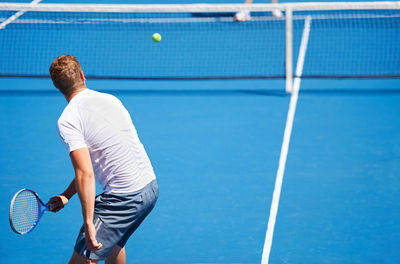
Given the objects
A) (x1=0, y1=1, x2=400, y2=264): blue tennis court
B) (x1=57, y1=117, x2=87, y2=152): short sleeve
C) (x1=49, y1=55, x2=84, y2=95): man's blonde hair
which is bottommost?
(x1=57, y1=117, x2=87, y2=152): short sleeve

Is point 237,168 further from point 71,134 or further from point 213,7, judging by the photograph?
point 71,134

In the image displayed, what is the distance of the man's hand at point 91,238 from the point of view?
3.33 metres

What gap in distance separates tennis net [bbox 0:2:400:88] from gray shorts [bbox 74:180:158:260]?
5.83 meters

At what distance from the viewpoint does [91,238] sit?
336 cm

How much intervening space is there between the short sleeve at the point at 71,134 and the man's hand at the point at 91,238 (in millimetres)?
492

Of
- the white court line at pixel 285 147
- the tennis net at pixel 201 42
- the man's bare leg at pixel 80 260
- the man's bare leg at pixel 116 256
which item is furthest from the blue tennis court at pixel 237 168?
the man's bare leg at pixel 80 260

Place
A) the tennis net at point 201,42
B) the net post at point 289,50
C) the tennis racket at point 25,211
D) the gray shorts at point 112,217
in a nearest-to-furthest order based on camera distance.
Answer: the gray shorts at point 112,217
the tennis racket at point 25,211
the net post at point 289,50
the tennis net at point 201,42

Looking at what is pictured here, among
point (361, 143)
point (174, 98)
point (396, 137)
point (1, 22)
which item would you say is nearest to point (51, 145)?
point (174, 98)

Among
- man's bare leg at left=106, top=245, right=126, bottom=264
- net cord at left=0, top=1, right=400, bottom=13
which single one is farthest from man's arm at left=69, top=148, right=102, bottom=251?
net cord at left=0, top=1, right=400, bottom=13

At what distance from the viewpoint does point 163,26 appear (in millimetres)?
12258

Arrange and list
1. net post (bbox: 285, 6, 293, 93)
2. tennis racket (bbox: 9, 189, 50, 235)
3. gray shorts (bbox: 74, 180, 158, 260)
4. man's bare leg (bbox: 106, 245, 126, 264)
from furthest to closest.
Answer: net post (bbox: 285, 6, 293, 93)
man's bare leg (bbox: 106, 245, 126, 264)
tennis racket (bbox: 9, 189, 50, 235)
gray shorts (bbox: 74, 180, 158, 260)

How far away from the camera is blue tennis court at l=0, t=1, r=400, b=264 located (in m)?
5.25

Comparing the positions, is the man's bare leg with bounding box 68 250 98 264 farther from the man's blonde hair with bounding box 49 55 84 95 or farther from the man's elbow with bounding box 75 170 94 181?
the man's blonde hair with bounding box 49 55 84 95

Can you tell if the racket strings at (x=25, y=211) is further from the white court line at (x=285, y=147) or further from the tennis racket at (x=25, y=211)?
the white court line at (x=285, y=147)
